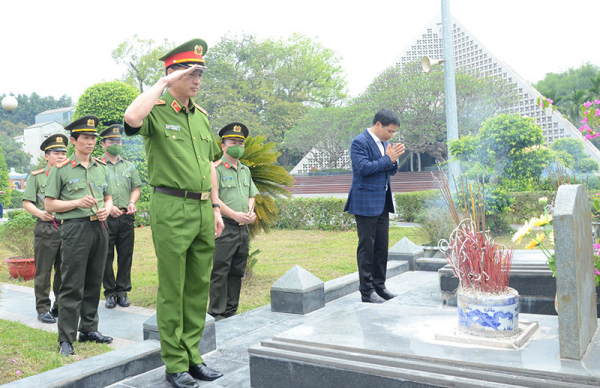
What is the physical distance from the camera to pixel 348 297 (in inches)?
231

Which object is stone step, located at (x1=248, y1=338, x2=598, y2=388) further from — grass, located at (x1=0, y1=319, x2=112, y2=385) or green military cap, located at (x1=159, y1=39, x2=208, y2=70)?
grass, located at (x1=0, y1=319, x2=112, y2=385)

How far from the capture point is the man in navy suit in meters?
5.18

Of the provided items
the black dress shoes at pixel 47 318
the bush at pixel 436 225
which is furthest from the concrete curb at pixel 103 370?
the bush at pixel 436 225

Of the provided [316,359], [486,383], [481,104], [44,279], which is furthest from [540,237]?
[481,104]

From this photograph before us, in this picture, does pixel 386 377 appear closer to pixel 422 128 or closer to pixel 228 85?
pixel 422 128

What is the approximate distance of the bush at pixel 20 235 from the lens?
8695mm

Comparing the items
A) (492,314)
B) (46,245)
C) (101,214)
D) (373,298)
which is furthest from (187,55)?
(46,245)

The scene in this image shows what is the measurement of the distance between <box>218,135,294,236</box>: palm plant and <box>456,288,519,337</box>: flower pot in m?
4.16

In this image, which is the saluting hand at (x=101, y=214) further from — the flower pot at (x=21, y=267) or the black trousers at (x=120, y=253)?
the flower pot at (x=21, y=267)

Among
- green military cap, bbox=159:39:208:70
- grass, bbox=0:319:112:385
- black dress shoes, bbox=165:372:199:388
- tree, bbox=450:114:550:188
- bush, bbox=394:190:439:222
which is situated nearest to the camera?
black dress shoes, bbox=165:372:199:388

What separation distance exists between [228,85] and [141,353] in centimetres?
3610

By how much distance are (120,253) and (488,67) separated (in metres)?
27.1

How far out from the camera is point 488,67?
29172 millimetres

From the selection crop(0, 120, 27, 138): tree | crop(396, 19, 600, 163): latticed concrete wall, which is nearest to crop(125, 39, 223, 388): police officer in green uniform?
crop(396, 19, 600, 163): latticed concrete wall
